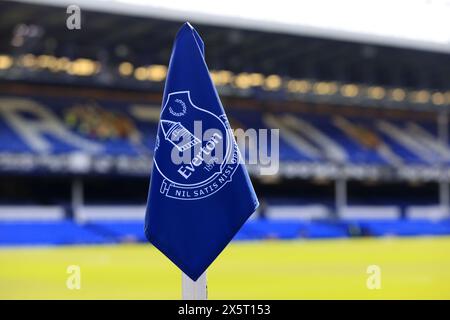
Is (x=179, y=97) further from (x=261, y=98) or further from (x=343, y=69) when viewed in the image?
(x=343, y=69)

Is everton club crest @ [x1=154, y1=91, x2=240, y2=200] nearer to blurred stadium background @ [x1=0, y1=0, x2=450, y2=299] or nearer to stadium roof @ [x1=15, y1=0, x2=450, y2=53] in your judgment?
blurred stadium background @ [x1=0, y1=0, x2=450, y2=299]

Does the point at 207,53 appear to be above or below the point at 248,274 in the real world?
above

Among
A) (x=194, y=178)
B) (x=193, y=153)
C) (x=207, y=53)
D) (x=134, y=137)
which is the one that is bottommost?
(x=194, y=178)

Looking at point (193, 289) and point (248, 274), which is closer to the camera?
point (193, 289)

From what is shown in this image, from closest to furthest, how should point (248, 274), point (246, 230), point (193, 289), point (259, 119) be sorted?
point (193, 289)
point (248, 274)
point (246, 230)
point (259, 119)

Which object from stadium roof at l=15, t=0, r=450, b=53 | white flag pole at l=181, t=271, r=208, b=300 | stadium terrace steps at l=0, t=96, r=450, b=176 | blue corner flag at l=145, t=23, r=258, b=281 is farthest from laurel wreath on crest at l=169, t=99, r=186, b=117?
stadium terrace steps at l=0, t=96, r=450, b=176

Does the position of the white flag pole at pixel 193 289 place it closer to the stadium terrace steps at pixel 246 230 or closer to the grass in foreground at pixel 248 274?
the grass in foreground at pixel 248 274

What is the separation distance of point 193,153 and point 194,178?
14 cm

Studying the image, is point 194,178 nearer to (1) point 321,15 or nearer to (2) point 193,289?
(2) point 193,289

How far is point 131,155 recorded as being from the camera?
2828 cm

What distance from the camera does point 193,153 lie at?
421 centimetres

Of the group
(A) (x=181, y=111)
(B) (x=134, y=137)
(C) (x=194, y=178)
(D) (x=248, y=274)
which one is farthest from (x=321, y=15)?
(C) (x=194, y=178)
